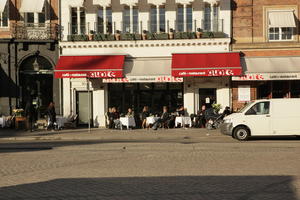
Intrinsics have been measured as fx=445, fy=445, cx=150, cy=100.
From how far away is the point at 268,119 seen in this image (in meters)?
18.0

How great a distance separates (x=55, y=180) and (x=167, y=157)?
414 cm

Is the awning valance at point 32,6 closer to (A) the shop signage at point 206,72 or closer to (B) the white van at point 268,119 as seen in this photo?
(A) the shop signage at point 206,72

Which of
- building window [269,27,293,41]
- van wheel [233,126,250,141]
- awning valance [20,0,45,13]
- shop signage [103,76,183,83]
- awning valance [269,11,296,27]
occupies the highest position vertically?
awning valance [20,0,45,13]

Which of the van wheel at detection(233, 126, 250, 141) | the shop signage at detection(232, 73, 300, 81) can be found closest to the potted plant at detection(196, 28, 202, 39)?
the shop signage at detection(232, 73, 300, 81)

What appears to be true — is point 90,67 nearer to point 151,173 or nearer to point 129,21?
point 129,21

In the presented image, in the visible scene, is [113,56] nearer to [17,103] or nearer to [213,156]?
[17,103]

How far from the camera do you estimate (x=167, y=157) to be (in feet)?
41.5

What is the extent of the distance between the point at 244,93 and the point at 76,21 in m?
11.0

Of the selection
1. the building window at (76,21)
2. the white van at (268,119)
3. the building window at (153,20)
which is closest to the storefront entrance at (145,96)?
the building window at (153,20)

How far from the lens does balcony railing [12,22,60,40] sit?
26547 mm

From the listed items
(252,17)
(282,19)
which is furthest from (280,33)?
(252,17)

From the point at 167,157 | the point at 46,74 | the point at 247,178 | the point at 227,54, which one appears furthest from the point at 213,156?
the point at 46,74

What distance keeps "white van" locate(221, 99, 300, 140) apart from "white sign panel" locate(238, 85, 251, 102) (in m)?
7.44

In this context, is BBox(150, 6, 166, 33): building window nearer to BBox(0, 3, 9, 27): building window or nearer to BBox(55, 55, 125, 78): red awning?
BBox(55, 55, 125, 78): red awning
